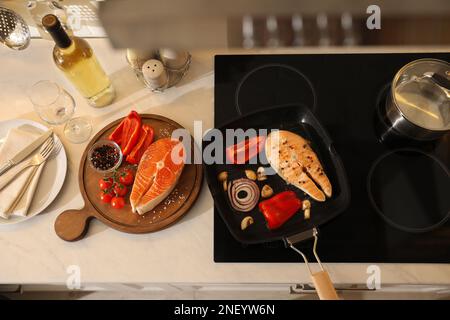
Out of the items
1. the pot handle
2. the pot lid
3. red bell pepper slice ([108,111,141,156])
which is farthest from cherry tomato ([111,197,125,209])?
the pot handle

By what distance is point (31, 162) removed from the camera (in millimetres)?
969

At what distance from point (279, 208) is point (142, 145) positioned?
1.17ft

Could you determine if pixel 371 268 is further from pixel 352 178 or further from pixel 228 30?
pixel 228 30

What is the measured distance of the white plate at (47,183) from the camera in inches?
37.3

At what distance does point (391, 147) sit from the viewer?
3.23 ft

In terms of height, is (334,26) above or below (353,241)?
above

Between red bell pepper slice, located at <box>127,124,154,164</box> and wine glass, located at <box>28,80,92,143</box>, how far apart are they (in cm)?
14

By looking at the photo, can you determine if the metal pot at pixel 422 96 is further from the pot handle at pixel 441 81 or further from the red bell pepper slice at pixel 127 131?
the red bell pepper slice at pixel 127 131

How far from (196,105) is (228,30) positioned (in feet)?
0.68

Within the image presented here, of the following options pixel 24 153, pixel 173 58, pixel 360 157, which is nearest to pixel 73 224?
pixel 24 153

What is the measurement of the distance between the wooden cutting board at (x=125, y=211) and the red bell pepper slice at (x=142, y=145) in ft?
0.29
